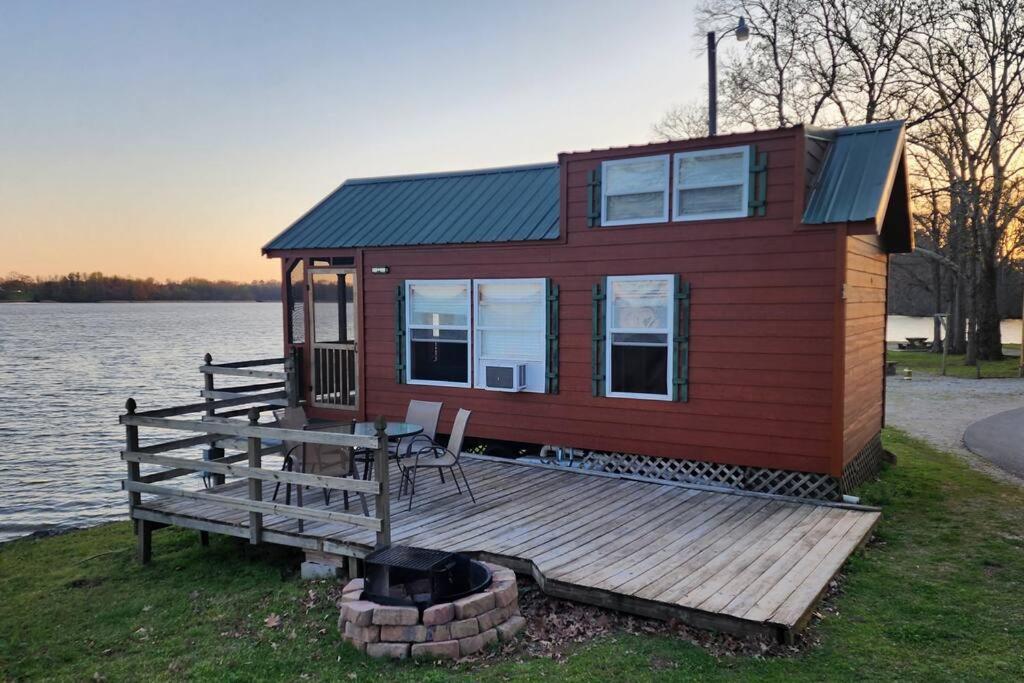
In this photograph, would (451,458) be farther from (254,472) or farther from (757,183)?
(757,183)

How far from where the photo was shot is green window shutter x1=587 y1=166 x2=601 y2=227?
28.0 feet

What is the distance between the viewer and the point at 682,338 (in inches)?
317

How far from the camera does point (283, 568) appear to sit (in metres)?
6.91

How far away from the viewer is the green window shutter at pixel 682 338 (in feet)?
26.4

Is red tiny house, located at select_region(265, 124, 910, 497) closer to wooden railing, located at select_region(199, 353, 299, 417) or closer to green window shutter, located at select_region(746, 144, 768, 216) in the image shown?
green window shutter, located at select_region(746, 144, 768, 216)

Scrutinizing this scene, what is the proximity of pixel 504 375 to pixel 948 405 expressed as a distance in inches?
525

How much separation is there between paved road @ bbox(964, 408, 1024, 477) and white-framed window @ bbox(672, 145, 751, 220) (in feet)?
20.6

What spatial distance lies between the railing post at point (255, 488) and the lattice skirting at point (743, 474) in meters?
3.95

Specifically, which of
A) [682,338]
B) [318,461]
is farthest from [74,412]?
[682,338]

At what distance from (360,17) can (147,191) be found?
18.3 meters

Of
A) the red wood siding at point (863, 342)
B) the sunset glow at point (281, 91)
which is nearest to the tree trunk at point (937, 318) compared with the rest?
the sunset glow at point (281, 91)

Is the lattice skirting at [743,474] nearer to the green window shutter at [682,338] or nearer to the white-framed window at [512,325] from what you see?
the green window shutter at [682,338]

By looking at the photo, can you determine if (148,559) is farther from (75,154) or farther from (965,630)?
(75,154)

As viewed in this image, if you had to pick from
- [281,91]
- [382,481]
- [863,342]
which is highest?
[281,91]
